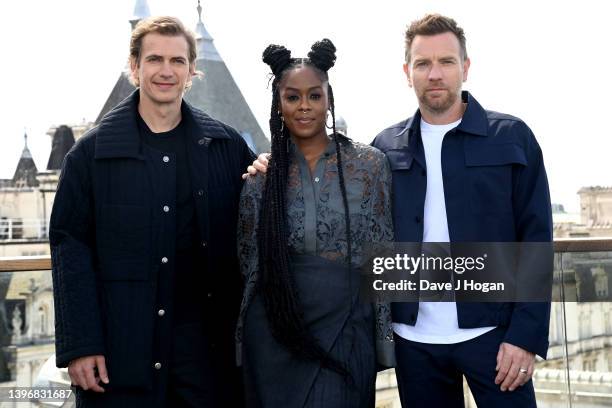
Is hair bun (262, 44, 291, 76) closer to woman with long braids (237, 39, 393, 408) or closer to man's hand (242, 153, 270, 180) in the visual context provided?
woman with long braids (237, 39, 393, 408)

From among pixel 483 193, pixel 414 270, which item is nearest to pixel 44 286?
pixel 414 270

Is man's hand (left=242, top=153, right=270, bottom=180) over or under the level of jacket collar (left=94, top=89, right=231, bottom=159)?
under

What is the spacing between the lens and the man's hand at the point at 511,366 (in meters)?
3.10

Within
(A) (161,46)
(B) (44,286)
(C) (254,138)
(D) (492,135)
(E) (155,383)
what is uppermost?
(C) (254,138)

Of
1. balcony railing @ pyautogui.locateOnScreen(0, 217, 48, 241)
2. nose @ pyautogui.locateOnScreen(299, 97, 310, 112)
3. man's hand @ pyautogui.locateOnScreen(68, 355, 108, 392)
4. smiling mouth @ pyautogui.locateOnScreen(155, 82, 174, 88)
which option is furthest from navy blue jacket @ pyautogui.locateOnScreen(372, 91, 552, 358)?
balcony railing @ pyautogui.locateOnScreen(0, 217, 48, 241)

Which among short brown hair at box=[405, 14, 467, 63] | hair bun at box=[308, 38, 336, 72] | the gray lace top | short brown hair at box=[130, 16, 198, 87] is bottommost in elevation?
the gray lace top

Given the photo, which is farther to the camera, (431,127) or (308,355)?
(431,127)

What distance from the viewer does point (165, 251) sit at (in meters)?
3.35

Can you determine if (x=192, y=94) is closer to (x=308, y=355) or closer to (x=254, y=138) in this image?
(x=254, y=138)

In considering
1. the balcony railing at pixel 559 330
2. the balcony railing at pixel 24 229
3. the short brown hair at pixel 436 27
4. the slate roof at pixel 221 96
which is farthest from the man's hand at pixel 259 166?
the balcony railing at pixel 24 229

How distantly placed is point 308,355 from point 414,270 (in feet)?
1.73

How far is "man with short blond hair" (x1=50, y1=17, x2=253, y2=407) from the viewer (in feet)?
10.8

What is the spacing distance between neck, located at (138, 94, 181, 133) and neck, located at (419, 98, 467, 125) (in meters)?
0.99

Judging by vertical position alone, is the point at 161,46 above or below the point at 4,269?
above
